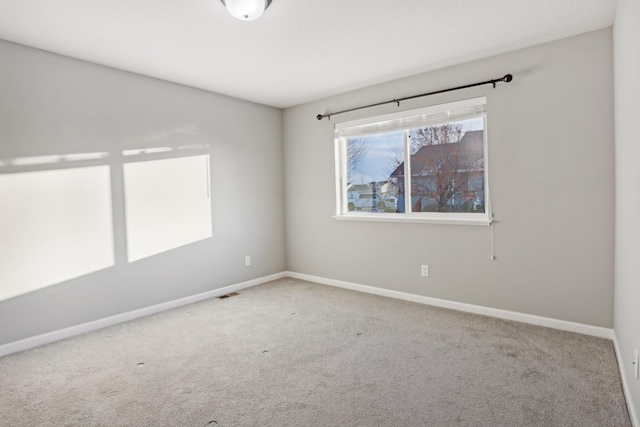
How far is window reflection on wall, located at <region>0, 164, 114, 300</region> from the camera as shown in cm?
277

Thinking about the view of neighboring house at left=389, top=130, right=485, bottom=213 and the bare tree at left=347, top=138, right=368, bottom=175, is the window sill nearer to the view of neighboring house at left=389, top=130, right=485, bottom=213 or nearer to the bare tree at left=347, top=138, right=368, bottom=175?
the view of neighboring house at left=389, top=130, right=485, bottom=213

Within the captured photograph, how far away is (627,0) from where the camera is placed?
194 centimetres

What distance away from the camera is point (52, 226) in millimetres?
2967

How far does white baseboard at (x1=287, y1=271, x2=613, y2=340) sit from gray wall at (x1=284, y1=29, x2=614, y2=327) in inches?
1.8

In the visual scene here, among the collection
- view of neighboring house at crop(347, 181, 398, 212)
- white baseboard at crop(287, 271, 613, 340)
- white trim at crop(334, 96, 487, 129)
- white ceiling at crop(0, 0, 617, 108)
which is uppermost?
white ceiling at crop(0, 0, 617, 108)

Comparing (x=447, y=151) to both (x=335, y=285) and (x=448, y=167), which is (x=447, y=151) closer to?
(x=448, y=167)

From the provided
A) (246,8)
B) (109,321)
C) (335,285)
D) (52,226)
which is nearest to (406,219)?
(335,285)

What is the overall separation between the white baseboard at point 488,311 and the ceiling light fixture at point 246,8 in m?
3.02

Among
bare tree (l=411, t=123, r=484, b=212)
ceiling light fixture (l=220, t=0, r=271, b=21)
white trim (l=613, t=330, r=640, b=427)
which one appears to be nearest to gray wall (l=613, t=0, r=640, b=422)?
white trim (l=613, t=330, r=640, b=427)

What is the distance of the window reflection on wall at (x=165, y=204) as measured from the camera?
3477 mm

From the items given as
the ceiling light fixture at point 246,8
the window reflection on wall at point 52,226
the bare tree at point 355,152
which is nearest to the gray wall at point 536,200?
the bare tree at point 355,152

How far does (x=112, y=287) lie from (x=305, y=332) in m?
1.85

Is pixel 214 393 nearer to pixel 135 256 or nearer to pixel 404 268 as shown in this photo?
pixel 135 256

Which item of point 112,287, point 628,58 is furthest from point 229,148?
point 628,58
